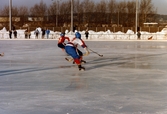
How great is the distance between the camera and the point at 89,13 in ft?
168

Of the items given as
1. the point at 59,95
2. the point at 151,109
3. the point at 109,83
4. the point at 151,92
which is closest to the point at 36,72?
the point at 109,83

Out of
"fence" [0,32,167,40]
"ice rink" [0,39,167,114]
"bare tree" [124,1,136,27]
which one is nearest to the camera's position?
A: "ice rink" [0,39,167,114]

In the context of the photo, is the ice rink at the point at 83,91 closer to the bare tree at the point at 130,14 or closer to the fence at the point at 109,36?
the fence at the point at 109,36

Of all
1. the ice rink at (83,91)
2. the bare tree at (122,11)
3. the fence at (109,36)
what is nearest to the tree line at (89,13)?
the bare tree at (122,11)

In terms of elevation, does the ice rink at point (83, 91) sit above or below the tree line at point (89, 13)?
below

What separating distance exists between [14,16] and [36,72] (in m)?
45.2

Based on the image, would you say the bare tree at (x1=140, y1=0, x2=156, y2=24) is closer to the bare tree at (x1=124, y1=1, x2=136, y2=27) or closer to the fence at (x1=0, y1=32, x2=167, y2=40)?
the bare tree at (x1=124, y1=1, x2=136, y2=27)

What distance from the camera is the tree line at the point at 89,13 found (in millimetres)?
50625

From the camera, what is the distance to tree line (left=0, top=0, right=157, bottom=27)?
50.6 m

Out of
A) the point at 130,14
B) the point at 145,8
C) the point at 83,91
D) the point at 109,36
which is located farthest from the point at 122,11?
the point at 83,91

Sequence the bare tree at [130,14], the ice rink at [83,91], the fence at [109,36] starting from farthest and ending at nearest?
the bare tree at [130,14] < the fence at [109,36] < the ice rink at [83,91]

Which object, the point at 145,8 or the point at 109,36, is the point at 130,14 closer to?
the point at 145,8

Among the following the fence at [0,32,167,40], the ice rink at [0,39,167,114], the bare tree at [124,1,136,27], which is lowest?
the ice rink at [0,39,167,114]

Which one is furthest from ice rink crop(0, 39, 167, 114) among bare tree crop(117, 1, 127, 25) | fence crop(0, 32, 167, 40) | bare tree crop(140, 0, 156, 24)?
bare tree crop(117, 1, 127, 25)
